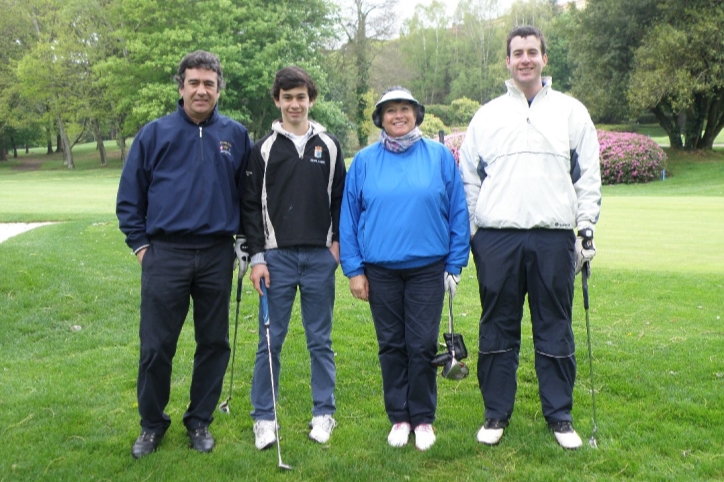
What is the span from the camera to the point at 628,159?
95.6 ft

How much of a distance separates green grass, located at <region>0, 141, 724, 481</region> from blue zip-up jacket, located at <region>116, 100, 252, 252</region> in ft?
4.18

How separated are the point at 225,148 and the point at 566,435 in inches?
101

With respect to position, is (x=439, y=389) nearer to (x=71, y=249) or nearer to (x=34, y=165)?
(x=71, y=249)

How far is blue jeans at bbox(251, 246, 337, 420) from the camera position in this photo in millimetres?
4121

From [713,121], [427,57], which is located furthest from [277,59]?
[427,57]

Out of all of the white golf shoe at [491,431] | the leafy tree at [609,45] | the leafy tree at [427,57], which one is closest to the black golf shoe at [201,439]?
the white golf shoe at [491,431]

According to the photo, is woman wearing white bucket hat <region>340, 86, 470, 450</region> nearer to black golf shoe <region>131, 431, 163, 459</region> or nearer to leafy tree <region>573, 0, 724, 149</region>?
black golf shoe <region>131, 431, 163, 459</region>

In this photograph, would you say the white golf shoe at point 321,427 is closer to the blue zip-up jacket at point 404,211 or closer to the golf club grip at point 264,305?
the golf club grip at point 264,305

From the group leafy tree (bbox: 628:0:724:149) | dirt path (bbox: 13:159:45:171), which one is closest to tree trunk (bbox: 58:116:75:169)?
dirt path (bbox: 13:159:45:171)

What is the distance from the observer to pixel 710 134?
116 ft

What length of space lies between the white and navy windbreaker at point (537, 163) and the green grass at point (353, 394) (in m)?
1.31

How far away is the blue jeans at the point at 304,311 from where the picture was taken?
13.5 feet

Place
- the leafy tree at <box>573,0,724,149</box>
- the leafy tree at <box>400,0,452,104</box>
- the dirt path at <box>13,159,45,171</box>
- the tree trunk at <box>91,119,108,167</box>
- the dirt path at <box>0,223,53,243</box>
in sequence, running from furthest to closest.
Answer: the leafy tree at <box>400,0,452,104</box>, the dirt path at <box>13,159,45,171</box>, the tree trunk at <box>91,119,108,167</box>, the leafy tree at <box>573,0,724,149</box>, the dirt path at <box>0,223,53,243</box>

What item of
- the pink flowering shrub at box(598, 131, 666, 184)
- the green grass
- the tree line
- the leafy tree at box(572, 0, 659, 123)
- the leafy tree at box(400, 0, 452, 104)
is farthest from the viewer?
the leafy tree at box(400, 0, 452, 104)
